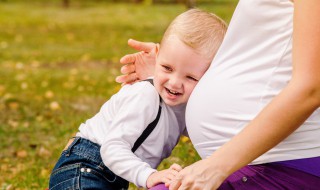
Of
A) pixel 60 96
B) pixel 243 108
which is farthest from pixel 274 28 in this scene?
pixel 60 96

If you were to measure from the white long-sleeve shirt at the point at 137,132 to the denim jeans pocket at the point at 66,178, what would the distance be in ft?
0.54

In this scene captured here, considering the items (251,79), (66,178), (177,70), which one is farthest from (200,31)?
(66,178)

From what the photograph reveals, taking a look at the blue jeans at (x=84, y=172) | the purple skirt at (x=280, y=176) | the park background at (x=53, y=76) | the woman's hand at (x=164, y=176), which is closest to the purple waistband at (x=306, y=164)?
the purple skirt at (x=280, y=176)

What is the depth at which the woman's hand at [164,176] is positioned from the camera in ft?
7.36

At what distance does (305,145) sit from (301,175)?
103mm

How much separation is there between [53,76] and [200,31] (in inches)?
304

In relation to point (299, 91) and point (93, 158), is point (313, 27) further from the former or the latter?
point (93, 158)

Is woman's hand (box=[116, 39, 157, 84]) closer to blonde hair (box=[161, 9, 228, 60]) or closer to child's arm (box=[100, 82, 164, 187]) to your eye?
child's arm (box=[100, 82, 164, 187])

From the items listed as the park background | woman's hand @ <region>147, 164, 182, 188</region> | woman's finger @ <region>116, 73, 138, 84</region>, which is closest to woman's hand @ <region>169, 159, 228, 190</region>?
woman's hand @ <region>147, 164, 182, 188</region>

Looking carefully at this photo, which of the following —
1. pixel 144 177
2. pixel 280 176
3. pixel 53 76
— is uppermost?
pixel 280 176

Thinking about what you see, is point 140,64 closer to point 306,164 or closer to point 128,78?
point 128,78

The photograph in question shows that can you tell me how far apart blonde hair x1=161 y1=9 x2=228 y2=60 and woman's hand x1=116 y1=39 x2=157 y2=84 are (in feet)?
1.41

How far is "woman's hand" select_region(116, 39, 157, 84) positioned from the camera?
3.01 meters

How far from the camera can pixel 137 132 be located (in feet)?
8.45
